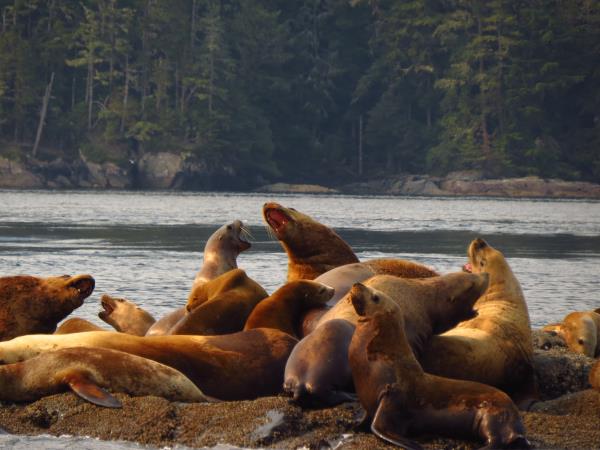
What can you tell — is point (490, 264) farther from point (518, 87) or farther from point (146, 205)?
point (518, 87)

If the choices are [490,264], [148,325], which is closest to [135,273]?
[148,325]

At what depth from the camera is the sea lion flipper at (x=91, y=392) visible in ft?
21.0

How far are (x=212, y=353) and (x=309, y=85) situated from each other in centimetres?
8707

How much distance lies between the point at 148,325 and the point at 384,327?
3802 mm

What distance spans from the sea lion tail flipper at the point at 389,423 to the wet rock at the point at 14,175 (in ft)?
246

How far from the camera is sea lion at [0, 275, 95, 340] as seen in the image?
326 inches

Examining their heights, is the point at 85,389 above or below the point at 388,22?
below

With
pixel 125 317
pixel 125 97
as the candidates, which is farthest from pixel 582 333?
pixel 125 97

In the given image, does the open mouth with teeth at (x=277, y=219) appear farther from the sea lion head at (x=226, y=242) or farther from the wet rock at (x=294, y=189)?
the wet rock at (x=294, y=189)

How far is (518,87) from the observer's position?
85.5 meters

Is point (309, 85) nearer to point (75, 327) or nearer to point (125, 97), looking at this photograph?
point (125, 97)

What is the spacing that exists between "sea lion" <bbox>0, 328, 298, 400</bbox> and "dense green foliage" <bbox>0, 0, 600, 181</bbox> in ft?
245

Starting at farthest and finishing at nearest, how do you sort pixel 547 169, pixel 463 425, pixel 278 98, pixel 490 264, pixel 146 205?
pixel 278 98, pixel 547 169, pixel 146 205, pixel 490 264, pixel 463 425

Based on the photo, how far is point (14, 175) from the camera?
79.1 metres
